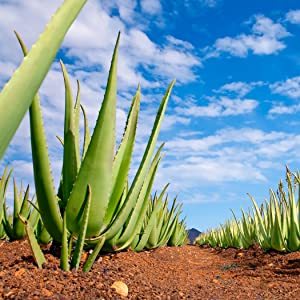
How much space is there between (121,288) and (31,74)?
43.3 inches

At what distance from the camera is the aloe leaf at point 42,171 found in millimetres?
1361

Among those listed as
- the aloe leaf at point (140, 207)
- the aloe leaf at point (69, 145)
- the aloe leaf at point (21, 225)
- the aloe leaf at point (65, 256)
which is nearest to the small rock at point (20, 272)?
the aloe leaf at point (65, 256)

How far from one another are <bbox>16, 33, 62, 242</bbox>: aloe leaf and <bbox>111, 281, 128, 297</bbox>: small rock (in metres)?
0.30

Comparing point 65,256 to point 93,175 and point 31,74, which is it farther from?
point 31,74

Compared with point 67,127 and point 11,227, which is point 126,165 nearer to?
point 67,127

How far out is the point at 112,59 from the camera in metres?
1.39

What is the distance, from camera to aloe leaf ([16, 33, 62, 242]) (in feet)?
4.47

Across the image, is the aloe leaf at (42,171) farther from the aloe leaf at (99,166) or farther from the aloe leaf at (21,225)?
the aloe leaf at (21,225)

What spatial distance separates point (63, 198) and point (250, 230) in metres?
4.76

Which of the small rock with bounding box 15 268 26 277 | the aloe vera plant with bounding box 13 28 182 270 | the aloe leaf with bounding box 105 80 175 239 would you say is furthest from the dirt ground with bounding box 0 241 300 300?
the aloe leaf with bounding box 105 80 175 239

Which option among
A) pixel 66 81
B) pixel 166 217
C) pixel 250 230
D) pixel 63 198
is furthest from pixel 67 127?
pixel 250 230

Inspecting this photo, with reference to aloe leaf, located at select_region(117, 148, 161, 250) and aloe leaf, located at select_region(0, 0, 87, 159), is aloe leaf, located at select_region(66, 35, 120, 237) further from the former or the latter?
aloe leaf, located at select_region(0, 0, 87, 159)

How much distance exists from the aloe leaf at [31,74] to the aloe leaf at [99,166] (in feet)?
2.27

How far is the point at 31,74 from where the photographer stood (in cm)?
65
